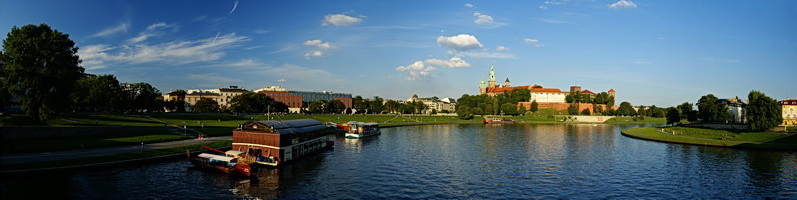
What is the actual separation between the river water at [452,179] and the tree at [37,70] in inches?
1089

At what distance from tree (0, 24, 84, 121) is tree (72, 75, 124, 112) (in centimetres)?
4318

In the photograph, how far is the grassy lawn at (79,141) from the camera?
48.7m

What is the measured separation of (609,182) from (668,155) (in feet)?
99.8

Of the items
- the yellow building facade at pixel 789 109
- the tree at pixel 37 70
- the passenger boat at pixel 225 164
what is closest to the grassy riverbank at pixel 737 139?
the yellow building facade at pixel 789 109

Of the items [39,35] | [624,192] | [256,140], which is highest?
[39,35]

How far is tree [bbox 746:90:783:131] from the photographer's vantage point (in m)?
91.2

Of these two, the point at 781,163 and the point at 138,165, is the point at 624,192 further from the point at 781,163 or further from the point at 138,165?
the point at 138,165

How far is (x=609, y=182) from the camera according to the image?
151 feet

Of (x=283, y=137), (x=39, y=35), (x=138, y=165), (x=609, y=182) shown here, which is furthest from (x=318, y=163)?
(x=39, y=35)

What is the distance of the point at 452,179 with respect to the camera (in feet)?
153

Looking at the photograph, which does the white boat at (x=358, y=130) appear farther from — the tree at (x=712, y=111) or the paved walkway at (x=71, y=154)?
the tree at (x=712, y=111)

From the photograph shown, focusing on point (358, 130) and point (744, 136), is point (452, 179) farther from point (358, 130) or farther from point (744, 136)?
point (744, 136)

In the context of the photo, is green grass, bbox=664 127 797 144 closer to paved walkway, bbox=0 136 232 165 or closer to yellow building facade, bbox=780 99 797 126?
yellow building facade, bbox=780 99 797 126

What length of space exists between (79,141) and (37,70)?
1707 centimetres
